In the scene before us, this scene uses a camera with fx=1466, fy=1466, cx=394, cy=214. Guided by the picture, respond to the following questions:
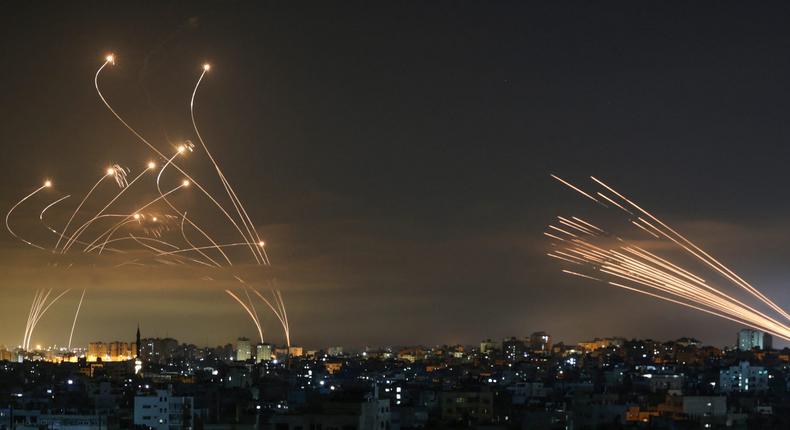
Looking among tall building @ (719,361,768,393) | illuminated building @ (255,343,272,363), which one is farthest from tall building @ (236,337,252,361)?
tall building @ (719,361,768,393)

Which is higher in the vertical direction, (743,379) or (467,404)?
(743,379)

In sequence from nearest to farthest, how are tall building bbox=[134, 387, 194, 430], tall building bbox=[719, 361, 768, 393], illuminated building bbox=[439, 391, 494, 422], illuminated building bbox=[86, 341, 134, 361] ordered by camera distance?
1. tall building bbox=[134, 387, 194, 430]
2. illuminated building bbox=[439, 391, 494, 422]
3. tall building bbox=[719, 361, 768, 393]
4. illuminated building bbox=[86, 341, 134, 361]

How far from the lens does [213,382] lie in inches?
1708

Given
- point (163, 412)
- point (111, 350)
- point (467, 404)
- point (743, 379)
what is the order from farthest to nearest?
1. point (111, 350)
2. point (743, 379)
3. point (467, 404)
4. point (163, 412)

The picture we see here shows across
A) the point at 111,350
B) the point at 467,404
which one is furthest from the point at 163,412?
the point at 111,350

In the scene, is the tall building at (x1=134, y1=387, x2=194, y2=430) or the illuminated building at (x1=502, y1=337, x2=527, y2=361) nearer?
the tall building at (x1=134, y1=387, x2=194, y2=430)

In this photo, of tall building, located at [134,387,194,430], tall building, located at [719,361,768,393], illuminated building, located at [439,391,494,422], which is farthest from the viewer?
tall building, located at [719,361,768,393]

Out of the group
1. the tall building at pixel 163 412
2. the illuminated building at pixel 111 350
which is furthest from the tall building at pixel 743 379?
the illuminated building at pixel 111 350

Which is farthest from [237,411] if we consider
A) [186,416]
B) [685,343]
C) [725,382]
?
[685,343]

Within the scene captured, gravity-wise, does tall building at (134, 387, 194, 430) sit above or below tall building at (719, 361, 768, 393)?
below

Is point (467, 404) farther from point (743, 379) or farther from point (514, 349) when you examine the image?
point (514, 349)

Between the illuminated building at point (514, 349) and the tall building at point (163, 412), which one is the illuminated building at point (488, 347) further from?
the tall building at point (163, 412)

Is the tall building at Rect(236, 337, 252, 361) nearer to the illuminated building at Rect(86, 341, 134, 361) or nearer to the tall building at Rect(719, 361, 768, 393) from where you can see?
the illuminated building at Rect(86, 341, 134, 361)

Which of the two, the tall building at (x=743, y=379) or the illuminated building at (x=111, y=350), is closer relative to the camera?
the tall building at (x=743, y=379)
